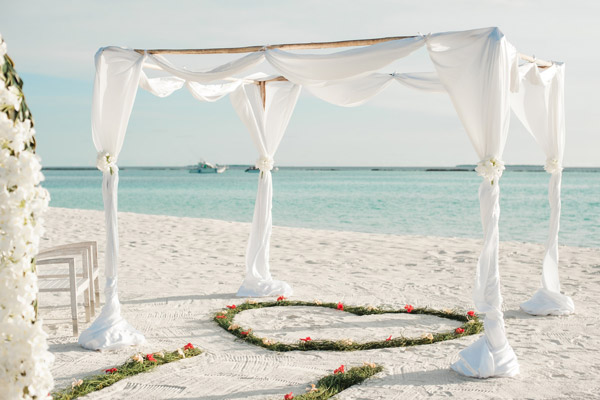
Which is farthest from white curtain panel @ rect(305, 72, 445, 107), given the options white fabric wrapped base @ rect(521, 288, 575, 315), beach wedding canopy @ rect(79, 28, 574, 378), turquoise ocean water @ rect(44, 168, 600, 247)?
turquoise ocean water @ rect(44, 168, 600, 247)

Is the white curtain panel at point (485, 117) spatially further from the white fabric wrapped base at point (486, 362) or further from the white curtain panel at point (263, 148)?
the white curtain panel at point (263, 148)

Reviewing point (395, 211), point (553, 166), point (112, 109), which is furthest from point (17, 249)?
point (395, 211)

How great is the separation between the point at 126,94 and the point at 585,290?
5.74 m

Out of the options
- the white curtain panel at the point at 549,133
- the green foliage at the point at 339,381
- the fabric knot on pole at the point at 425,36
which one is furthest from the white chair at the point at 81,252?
the white curtain panel at the point at 549,133

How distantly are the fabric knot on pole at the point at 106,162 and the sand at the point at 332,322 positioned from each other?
5.01 feet

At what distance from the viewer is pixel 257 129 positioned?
251 inches

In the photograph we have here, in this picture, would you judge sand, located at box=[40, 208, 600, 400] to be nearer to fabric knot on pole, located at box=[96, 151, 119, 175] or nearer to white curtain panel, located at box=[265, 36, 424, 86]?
fabric knot on pole, located at box=[96, 151, 119, 175]

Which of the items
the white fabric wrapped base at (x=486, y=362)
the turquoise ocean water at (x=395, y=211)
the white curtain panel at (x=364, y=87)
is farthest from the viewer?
the turquoise ocean water at (x=395, y=211)

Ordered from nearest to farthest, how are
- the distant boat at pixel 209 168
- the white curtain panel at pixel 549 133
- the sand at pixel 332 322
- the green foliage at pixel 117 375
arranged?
the green foliage at pixel 117 375 < the sand at pixel 332 322 < the white curtain panel at pixel 549 133 < the distant boat at pixel 209 168

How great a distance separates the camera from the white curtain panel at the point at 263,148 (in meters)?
6.38

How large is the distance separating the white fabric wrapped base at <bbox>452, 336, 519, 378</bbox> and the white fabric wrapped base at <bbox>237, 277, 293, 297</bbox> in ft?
8.97

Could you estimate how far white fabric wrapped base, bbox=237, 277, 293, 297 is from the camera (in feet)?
21.0

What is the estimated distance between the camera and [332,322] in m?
5.37

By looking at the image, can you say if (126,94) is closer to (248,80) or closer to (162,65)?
(162,65)
